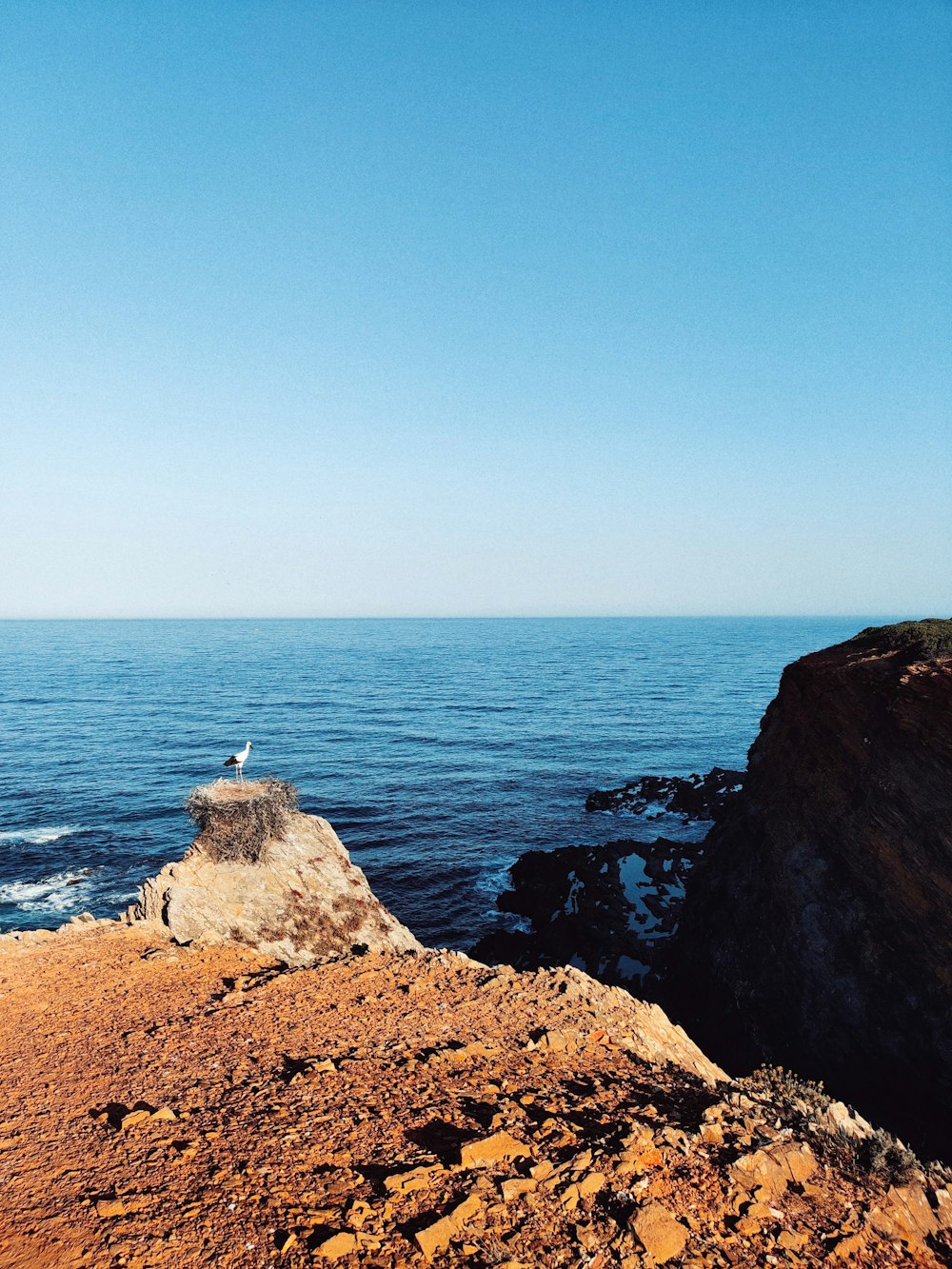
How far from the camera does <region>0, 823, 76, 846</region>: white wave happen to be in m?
33.3

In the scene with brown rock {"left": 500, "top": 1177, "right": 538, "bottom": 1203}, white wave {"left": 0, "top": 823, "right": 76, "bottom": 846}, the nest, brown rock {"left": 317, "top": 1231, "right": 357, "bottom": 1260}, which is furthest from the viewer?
white wave {"left": 0, "top": 823, "right": 76, "bottom": 846}

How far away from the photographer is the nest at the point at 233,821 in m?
16.5

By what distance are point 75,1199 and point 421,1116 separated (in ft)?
11.9

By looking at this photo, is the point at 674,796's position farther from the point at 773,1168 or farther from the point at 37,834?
the point at 37,834

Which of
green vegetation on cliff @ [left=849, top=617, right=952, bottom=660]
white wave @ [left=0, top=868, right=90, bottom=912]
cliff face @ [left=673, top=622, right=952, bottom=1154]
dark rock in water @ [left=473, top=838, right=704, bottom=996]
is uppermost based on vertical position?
green vegetation on cliff @ [left=849, top=617, right=952, bottom=660]

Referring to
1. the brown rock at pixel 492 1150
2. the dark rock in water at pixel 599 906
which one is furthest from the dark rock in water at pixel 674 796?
the brown rock at pixel 492 1150

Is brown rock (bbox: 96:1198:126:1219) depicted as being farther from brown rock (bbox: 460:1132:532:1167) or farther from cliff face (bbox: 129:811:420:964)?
cliff face (bbox: 129:811:420:964)

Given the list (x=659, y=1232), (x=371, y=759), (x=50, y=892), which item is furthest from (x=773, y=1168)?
(x=371, y=759)

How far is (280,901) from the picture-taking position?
54.1ft

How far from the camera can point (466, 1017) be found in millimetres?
10656

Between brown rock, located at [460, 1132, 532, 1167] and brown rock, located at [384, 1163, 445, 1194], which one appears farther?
brown rock, located at [460, 1132, 532, 1167]

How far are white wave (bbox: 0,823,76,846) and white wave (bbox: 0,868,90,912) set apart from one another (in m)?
4.76

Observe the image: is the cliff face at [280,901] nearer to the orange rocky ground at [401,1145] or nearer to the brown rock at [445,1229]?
the orange rocky ground at [401,1145]

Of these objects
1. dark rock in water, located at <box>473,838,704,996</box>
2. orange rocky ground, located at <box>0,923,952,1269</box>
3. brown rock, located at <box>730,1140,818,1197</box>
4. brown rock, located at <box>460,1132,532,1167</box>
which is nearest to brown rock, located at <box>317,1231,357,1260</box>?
orange rocky ground, located at <box>0,923,952,1269</box>
